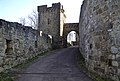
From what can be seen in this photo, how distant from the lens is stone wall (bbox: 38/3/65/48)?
23375 millimetres

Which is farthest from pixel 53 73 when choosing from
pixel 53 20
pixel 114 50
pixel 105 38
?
pixel 53 20

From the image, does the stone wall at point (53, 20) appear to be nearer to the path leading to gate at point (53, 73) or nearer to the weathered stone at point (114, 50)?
the path leading to gate at point (53, 73)

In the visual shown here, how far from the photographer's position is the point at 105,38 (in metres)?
5.74

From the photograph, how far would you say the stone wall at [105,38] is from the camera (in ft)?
17.0

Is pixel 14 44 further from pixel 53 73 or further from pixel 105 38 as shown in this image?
pixel 105 38

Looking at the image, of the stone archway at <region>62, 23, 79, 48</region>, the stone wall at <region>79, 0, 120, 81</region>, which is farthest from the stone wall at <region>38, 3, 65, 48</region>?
the stone wall at <region>79, 0, 120, 81</region>

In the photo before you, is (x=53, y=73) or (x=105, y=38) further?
(x=53, y=73)

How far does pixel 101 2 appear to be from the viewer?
598cm

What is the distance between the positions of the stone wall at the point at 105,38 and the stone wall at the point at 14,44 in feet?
12.9

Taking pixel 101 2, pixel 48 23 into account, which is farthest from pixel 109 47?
pixel 48 23

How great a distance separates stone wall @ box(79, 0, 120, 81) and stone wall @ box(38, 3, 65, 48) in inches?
636

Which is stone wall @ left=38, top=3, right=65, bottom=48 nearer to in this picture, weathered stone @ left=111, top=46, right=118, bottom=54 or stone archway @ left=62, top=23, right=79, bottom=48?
stone archway @ left=62, top=23, right=79, bottom=48

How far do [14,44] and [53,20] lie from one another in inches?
611

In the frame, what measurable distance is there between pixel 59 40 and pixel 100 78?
17304 mm
